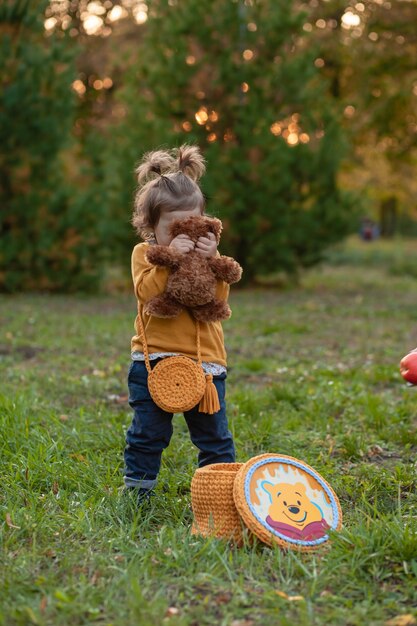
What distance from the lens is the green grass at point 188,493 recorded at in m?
2.40

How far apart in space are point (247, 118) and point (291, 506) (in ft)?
30.7

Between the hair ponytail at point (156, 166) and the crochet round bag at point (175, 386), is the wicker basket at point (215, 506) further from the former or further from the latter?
the hair ponytail at point (156, 166)

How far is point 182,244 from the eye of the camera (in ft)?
10.3

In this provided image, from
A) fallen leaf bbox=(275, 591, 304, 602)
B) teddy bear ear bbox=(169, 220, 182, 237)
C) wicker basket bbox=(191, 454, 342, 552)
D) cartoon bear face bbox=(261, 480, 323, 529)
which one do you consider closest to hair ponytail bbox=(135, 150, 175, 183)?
teddy bear ear bbox=(169, 220, 182, 237)

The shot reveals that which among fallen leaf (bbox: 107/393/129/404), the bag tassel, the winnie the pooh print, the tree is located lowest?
fallen leaf (bbox: 107/393/129/404)

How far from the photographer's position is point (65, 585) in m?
2.47

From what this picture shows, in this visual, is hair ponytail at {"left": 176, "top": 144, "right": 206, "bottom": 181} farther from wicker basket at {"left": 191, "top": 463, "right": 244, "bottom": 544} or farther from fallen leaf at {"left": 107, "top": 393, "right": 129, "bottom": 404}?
fallen leaf at {"left": 107, "top": 393, "right": 129, "bottom": 404}

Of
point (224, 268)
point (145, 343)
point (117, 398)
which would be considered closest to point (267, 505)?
point (145, 343)

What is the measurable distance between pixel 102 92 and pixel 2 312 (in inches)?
560

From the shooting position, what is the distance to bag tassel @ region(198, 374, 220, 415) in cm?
319

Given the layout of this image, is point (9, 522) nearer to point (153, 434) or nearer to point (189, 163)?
point (153, 434)

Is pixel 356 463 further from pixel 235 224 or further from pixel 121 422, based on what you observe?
pixel 235 224

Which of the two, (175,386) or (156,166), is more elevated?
(156,166)

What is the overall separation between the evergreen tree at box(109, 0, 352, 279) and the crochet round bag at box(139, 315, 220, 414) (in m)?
8.51
